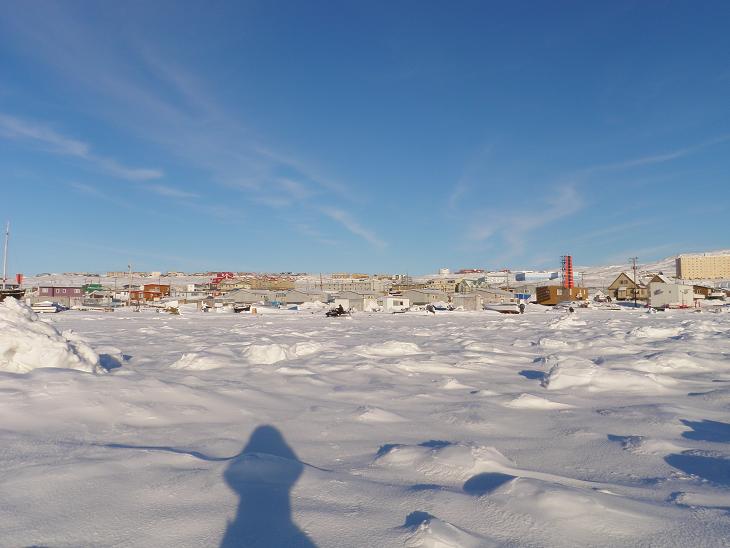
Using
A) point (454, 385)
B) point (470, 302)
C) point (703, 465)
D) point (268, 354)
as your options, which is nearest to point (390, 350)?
point (268, 354)

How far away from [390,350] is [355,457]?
706 cm

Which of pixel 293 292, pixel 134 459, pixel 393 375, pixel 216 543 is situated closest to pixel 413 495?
pixel 216 543

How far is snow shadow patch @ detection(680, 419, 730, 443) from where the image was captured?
4520 millimetres

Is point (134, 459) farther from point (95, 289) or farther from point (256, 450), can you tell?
point (95, 289)

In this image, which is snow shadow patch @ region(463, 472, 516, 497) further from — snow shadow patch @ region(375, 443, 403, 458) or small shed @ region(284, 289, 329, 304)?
small shed @ region(284, 289, 329, 304)

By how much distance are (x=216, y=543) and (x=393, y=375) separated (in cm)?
571

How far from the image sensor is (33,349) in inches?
248

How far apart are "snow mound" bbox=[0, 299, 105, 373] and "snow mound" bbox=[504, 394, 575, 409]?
584 centimetres

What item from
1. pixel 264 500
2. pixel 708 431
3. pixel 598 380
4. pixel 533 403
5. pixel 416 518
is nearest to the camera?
pixel 416 518

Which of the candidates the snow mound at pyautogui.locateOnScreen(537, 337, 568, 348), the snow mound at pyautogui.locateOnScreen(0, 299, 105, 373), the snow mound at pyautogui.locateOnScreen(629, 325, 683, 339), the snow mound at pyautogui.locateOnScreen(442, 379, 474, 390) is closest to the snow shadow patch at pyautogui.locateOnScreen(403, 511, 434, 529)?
the snow mound at pyautogui.locateOnScreen(442, 379, 474, 390)

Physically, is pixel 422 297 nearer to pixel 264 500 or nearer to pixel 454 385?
pixel 454 385

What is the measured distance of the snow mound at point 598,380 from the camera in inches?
266

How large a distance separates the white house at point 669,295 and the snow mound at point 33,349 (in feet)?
186

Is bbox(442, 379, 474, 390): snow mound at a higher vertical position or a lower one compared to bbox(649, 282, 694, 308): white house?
lower
